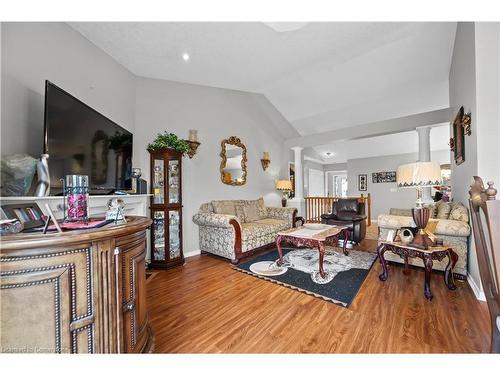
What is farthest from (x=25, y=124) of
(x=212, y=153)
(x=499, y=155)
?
(x=499, y=155)

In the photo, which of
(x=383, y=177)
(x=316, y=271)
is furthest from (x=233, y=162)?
(x=383, y=177)

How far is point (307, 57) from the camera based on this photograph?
3.11 m

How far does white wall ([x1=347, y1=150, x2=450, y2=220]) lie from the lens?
7.18m

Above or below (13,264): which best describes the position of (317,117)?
above

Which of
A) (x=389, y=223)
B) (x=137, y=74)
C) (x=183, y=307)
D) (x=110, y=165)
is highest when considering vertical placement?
(x=137, y=74)

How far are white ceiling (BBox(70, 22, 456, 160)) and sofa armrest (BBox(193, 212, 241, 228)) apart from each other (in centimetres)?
224

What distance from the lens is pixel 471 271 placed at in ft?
7.32

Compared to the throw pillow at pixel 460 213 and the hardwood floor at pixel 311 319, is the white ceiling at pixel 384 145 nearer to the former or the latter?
the throw pillow at pixel 460 213

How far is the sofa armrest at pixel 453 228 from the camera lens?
7.46 ft

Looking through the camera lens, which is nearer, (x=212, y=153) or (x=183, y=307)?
(x=183, y=307)

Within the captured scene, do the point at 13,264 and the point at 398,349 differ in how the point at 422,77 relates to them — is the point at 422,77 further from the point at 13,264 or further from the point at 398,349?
the point at 13,264

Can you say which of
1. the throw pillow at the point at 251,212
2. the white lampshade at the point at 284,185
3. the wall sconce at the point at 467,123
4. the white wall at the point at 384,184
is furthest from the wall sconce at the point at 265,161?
the white wall at the point at 384,184
